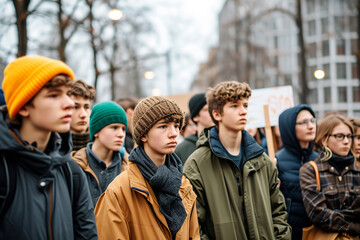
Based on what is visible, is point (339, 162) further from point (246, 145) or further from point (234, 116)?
point (234, 116)

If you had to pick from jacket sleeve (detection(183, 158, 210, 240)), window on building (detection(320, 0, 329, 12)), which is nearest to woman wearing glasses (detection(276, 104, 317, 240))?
jacket sleeve (detection(183, 158, 210, 240))

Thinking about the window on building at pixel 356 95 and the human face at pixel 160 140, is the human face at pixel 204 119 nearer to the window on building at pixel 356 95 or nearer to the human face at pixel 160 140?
the human face at pixel 160 140

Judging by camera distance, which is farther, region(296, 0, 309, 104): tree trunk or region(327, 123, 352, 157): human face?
region(296, 0, 309, 104): tree trunk

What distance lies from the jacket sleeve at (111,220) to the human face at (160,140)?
49 centimetres

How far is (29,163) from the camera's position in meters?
Answer: 2.30

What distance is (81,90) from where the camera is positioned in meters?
5.21

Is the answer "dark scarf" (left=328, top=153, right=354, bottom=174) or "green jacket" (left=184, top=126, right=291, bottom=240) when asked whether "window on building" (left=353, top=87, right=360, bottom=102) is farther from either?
"green jacket" (left=184, top=126, right=291, bottom=240)

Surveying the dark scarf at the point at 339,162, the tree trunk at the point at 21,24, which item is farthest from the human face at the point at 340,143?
the tree trunk at the point at 21,24

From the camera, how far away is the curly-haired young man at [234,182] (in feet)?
12.7

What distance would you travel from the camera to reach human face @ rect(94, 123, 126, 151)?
4596 millimetres

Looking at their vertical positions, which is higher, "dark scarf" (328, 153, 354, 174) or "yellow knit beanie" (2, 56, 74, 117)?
"yellow knit beanie" (2, 56, 74, 117)

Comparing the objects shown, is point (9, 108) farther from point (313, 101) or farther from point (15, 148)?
point (313, 101)

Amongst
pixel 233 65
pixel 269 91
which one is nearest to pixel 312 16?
pixel 233 65

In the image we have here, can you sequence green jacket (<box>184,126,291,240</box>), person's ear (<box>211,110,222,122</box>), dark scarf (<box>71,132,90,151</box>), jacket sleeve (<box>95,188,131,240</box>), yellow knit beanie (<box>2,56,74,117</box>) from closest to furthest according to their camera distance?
yellow knit beanie (<box>2,56,74,117</box>) < jacket sleeve (<box>95,188,131,240</box>) < green jacket (<box>184,126,291,240</box>) < person's ear (<box>211,110,222,122</box>) < dark scarf (<box>71,132,90,151</box>)
